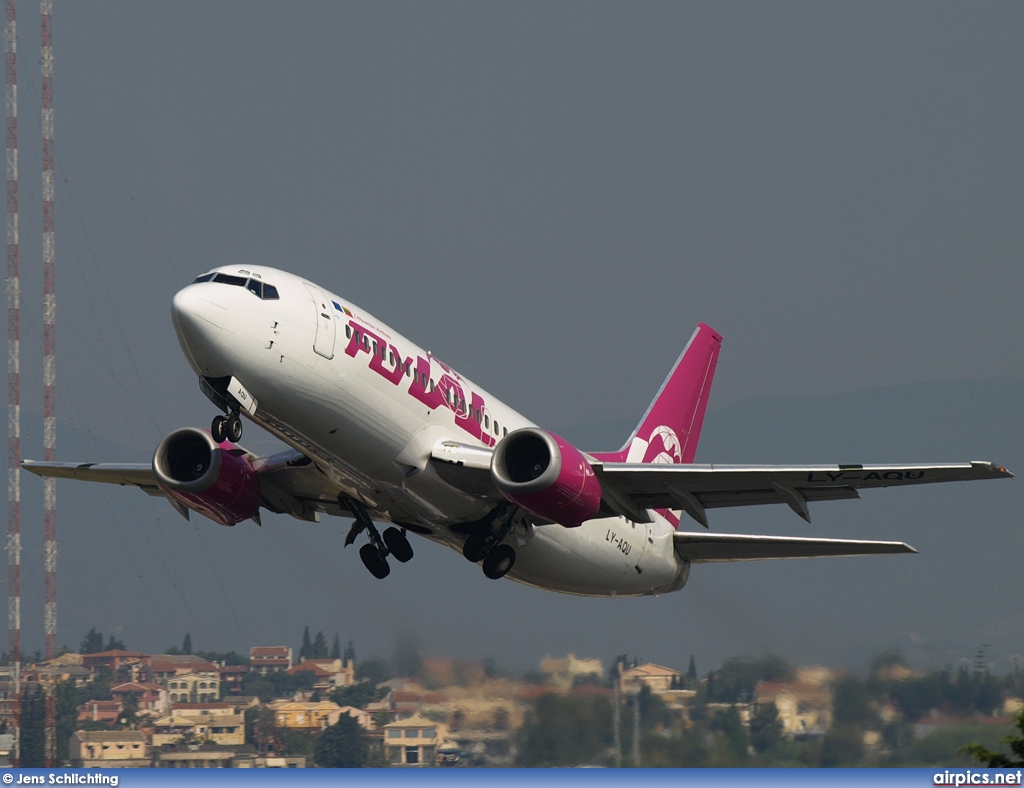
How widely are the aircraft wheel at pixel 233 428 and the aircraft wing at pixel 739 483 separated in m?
6.24

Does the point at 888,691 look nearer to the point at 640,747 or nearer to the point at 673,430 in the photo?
the point at 640,747

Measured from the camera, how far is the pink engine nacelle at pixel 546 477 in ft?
84.3

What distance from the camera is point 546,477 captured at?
2559cm

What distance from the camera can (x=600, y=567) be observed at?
3139 cm

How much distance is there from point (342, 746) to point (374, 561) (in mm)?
8970

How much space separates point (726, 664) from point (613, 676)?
261 cm

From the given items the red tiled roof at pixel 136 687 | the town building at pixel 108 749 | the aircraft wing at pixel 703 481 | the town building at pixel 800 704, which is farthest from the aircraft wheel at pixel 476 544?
the red tiled roof at pixel 136 687

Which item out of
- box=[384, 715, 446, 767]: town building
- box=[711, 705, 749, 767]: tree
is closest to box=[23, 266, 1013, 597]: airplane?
box=[711, 705, 749, 767]: tree

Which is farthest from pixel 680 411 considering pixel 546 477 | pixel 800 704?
pixel 546 477

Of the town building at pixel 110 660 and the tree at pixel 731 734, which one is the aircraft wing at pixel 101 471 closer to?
the tree at pixel 731 734

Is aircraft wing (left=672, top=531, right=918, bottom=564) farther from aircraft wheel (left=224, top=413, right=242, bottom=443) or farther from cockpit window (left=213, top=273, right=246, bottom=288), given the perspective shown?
cockpit window (left=213, top=273, right=246, bottom=288)

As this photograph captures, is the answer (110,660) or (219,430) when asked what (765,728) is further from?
(110,660)

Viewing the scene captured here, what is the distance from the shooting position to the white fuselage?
23.8 meters

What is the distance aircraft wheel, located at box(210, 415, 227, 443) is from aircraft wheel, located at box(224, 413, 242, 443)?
0.05 meters
